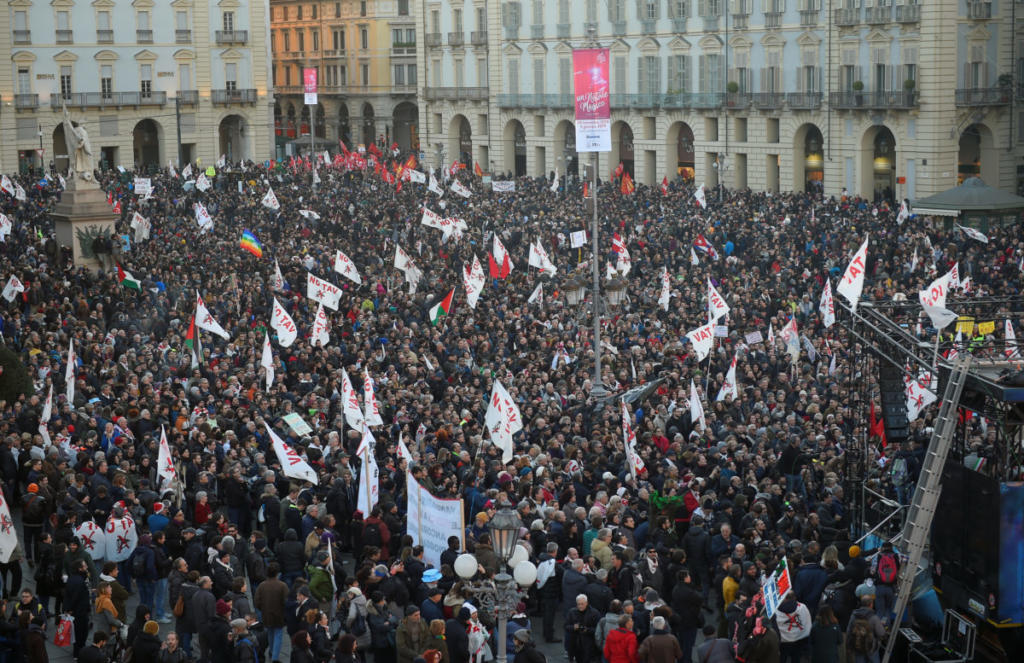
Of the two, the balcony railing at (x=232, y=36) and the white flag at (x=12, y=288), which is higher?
the balcony railing at (x=232, y=36)

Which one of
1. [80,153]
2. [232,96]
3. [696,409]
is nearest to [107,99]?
[232,96]

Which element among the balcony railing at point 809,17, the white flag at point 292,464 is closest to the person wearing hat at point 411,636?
the white flag at point 292,464

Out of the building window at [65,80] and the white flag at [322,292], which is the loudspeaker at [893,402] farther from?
the building window at [65,80]

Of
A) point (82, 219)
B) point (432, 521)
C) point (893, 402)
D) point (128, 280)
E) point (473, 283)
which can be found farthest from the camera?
point (82, 219)

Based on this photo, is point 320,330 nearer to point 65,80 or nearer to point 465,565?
point 465,565

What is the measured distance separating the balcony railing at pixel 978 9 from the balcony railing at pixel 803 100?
24.1 ft

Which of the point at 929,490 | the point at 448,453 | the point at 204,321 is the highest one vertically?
the point at 204,321

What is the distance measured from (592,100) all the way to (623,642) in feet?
46.5

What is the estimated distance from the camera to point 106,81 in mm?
77562

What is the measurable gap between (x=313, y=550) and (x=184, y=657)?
291 cm

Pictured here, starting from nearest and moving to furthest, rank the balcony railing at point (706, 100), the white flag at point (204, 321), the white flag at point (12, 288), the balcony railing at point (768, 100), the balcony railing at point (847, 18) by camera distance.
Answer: the white flag at point (204, 321) < the white flag at point (12, 288) < the balcony railing at point (847, 18) < the balcony railing at point (768, 100) < the balcony railing at point (706, 100)

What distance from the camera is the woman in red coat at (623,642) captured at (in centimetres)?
1401

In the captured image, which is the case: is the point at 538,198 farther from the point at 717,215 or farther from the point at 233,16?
the point at 233,16

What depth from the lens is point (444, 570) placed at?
15664 mm
